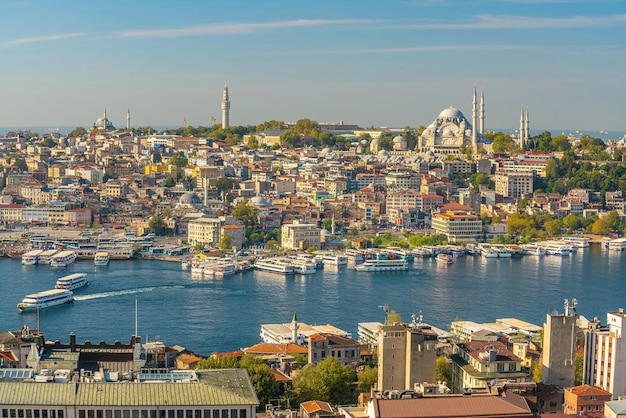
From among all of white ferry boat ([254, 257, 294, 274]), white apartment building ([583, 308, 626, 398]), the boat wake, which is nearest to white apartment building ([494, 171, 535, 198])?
white ferry boat ([254, 257, 294, 274])

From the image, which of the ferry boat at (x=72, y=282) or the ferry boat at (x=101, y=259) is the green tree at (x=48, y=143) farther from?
the ferry boat at (x=72, y=282)

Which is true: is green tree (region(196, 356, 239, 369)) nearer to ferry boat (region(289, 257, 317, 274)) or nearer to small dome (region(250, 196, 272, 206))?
ferry boat (region(289, 257, 317, 274))

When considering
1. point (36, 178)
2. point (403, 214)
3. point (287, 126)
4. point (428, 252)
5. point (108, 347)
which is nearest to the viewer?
point (108, 347)

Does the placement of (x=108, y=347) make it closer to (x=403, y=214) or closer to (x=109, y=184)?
(x=403, y=214)

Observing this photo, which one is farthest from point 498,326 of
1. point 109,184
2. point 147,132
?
point 147,132

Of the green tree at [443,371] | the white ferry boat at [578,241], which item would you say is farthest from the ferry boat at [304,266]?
the green tree at [443,371]
